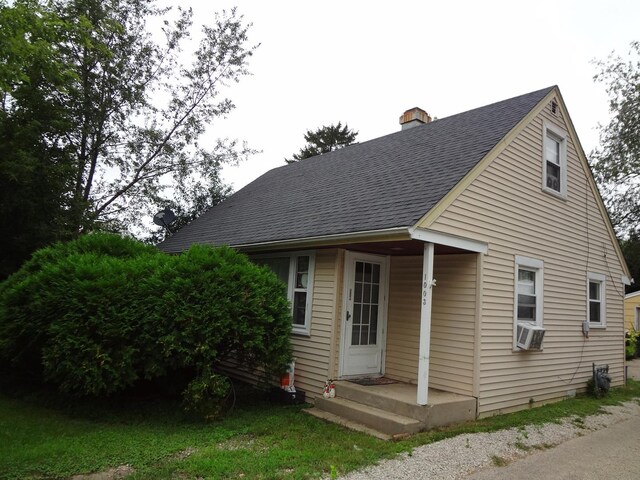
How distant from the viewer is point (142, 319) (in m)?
6.19

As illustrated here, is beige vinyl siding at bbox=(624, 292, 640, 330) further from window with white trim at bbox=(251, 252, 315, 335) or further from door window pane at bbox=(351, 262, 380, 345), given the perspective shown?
window with white trim at bbox=(251, 252, 315, 335)

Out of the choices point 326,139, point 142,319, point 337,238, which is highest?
point 326,139

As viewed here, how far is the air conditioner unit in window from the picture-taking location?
7.34 meters

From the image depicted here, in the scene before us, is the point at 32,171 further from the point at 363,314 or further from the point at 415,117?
the point at 415,117

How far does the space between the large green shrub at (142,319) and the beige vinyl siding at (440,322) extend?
2216 mm

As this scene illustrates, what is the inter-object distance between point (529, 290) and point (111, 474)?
23.7 feet

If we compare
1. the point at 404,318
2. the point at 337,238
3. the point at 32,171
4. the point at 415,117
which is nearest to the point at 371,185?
the point at 337,238

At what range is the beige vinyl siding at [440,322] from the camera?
682cm

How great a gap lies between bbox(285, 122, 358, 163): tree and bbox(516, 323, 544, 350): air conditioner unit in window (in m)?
30.8

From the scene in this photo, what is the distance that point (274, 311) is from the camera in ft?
22.4

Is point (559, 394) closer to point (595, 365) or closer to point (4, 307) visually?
point (595, 365)

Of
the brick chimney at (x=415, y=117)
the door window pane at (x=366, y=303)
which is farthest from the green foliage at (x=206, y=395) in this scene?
the brick chimney at (x=415, y=117)

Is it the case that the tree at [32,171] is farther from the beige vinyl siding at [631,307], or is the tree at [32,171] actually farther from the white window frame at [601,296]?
the beige vinyl siding at [631,307]

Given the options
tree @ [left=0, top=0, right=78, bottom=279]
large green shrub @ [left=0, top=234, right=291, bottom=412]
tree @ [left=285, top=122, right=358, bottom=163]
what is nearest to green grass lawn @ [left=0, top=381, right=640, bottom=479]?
large green shrub @ [left=0, top=234, right=291, bottom=412]
